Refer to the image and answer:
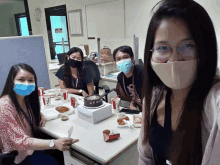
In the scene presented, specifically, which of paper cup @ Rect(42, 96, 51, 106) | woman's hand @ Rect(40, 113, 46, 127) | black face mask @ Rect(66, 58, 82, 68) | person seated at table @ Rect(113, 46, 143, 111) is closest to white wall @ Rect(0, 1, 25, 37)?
black face mask @ Rect(66, 58, 82, 68)

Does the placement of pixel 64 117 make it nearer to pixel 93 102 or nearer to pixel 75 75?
pixel 93 102

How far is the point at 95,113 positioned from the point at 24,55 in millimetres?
1580

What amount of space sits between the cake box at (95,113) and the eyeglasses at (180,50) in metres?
1.05

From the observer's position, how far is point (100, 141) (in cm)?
136

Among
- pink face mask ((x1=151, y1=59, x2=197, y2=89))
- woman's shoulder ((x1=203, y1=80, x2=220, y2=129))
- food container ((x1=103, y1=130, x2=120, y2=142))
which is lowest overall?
food container ((x1=103, y1=130, x2=120, y2=142))

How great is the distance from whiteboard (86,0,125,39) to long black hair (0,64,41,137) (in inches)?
114

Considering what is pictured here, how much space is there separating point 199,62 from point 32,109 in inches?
57.4

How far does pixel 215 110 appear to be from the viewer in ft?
1.83

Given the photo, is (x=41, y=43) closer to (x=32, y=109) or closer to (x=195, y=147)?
(x=32, y=109)

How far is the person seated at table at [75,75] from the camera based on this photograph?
2.54 meters

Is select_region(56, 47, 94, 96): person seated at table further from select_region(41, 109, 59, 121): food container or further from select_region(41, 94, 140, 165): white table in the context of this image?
select_region(41, 94, 140, 165): white table

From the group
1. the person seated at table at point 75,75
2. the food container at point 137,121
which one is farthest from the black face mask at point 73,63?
the food container at point 137,121

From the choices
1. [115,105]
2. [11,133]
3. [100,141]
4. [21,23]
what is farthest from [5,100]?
[21,23]

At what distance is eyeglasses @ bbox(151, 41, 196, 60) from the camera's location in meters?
0.61
